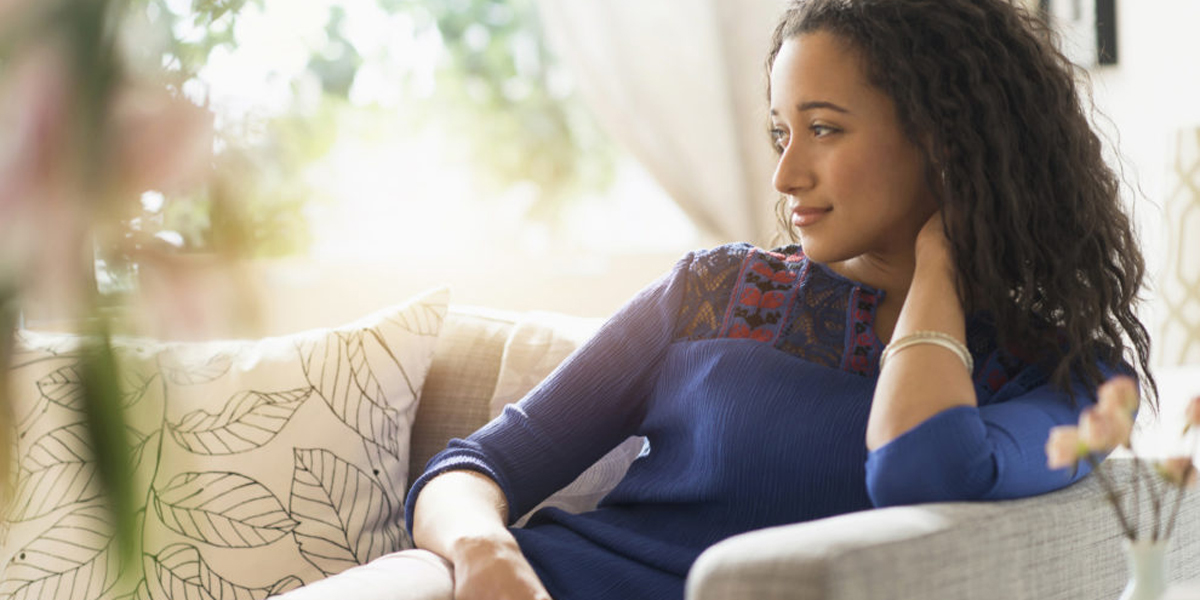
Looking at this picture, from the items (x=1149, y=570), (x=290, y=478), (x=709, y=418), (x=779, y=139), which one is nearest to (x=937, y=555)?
(x=1149, y=570)

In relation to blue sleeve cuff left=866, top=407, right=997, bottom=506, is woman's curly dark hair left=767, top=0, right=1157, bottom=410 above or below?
above

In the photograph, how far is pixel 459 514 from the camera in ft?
4.20

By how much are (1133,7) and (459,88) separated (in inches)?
73.2

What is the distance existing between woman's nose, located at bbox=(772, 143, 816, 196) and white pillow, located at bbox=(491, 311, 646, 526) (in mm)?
346

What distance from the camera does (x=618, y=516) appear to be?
55.5 inches

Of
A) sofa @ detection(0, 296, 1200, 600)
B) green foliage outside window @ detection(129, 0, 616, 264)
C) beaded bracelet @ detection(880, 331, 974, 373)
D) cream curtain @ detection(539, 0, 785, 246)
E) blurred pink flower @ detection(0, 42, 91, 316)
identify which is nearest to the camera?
blurred pink flower @ detection(0, 42, 91, 316)

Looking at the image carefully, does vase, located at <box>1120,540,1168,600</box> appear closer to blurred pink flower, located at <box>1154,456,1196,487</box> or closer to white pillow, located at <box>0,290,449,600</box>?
blurred pink flower, located at <box>1154,456,1196,487</box>

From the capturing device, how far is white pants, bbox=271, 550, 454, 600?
1.15 meters

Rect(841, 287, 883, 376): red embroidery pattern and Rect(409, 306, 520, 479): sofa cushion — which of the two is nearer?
Rect(841, 287, 883, 376): red embroidery pattern

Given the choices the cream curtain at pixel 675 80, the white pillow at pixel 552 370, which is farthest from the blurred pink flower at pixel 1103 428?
the cream curtain at pixel 675 80

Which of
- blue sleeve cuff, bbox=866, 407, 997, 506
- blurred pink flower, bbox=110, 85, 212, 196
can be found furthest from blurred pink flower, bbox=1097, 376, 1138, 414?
blurred pink flower, bbox=110, 85, 212, 196

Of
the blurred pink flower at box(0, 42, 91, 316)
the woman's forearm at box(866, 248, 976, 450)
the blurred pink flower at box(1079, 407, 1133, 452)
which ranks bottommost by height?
the woman's forearm at box(866, 248, 976, 450)

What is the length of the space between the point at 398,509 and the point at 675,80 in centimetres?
187

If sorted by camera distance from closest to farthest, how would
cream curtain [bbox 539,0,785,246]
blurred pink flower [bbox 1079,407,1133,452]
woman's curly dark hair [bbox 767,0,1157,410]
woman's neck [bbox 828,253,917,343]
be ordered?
blurred pink flower [bbox 1079,407,1133,452]
woman's curly dark hair [bbox 767,0,1157,410]
woman's neck [bbox 828,253,917,343]
cream curtain [bbox 539,0,785,246]
